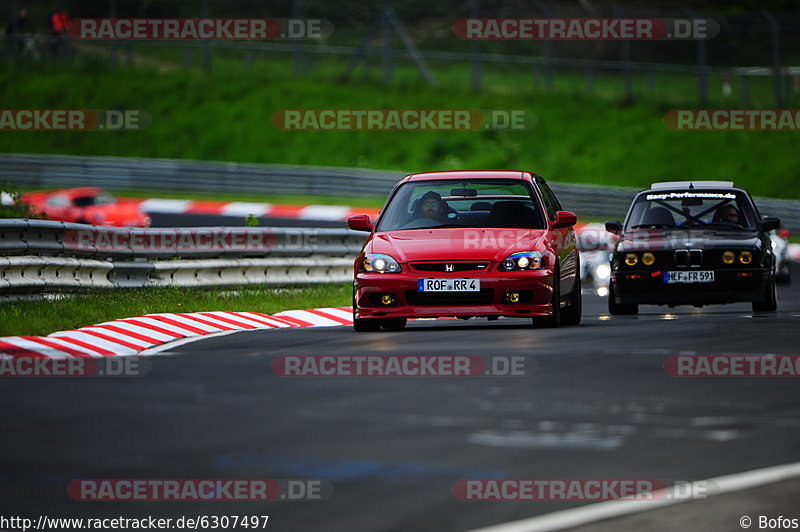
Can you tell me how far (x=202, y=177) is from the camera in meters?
39.1

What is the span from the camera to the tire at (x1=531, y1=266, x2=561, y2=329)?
1407 cm

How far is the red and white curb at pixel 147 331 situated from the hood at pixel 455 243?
5.15ft

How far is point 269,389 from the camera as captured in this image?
9.66m

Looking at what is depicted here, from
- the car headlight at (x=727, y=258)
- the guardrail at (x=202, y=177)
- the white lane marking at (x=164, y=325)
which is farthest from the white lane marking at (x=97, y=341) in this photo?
the guardrail at (x=202, y=177)

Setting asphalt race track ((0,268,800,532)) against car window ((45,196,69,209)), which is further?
car window ((45,196,69,209))

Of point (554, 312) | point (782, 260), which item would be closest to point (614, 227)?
point (554, 312)

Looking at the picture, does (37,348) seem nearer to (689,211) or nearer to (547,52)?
(689,211)

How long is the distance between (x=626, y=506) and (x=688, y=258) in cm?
1018

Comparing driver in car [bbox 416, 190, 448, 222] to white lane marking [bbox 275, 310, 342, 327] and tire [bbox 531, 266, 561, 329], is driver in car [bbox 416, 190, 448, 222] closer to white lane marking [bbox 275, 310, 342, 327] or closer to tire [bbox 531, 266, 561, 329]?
tire [bbox 531, 266, 561, 329]

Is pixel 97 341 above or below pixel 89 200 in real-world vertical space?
below

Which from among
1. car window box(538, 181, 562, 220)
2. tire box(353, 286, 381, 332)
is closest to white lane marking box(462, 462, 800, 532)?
tire box(353, 286, 381, 332)

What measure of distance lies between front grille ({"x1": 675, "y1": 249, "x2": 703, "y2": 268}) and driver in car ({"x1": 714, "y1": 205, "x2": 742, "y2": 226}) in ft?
3.78

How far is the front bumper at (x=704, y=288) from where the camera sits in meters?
16.3

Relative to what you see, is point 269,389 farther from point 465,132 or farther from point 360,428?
point 465,132
